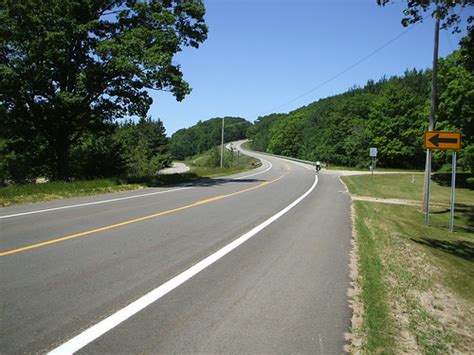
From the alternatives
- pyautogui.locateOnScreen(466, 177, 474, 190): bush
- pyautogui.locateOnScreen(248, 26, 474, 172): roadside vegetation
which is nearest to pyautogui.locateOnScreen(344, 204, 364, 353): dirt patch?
pyautogui.locateOnScreen(248, 26, 474, 172): roadside vegetation

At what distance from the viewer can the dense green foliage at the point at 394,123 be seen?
36312 millimetres

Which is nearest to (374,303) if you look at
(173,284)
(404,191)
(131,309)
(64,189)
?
(173,284)

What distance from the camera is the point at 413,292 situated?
18.3 ft

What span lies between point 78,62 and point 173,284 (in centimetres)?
2026

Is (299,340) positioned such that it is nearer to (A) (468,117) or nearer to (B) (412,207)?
(B) (412,207)

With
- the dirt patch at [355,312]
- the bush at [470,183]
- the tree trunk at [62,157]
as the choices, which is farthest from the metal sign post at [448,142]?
the bush at [470,183]

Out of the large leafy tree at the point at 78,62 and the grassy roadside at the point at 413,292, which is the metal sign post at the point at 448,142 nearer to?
the grassy roadside at the point at 413,292

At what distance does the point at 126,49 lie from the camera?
2081 cm

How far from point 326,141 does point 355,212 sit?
3189 inches

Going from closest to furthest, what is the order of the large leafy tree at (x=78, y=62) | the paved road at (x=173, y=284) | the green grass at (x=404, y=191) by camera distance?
the paved road at (x=173, y=284)
the large leafy tree at (x=78, y=62)
the green grass at (x=404, y=191)

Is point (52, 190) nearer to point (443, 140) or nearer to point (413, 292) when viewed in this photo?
point (413, 292)

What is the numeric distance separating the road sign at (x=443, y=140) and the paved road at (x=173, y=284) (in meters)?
5.35

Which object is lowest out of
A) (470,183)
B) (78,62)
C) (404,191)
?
(404,191)

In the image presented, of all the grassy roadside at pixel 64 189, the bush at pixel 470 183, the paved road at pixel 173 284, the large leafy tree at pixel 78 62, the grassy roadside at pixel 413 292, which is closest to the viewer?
the paved road at pixel 173 284
